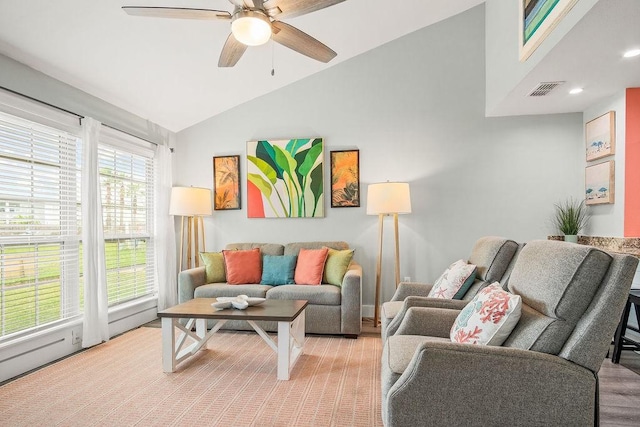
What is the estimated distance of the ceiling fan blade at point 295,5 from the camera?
2.10 metres

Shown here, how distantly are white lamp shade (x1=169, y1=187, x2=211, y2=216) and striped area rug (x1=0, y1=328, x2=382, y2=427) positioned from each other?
1594mm

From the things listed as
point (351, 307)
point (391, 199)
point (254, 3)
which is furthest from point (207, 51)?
point (351, 307)

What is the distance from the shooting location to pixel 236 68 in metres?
4.16

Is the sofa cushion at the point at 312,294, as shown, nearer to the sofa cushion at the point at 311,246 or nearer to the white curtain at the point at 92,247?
the sofa cushion at the point at 311,246

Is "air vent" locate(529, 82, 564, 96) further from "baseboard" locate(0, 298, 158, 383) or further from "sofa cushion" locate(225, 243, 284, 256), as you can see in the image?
"baseboard" locate(0, 298, 158, 383)

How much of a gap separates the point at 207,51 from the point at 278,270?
92.8 inches

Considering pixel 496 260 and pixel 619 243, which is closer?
pixel 496 260

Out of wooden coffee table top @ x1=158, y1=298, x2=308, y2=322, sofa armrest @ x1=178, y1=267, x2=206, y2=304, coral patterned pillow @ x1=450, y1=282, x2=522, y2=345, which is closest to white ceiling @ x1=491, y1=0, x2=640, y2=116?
coral patterned pillow @ x1=450, y1=282, x2=522, y2=345

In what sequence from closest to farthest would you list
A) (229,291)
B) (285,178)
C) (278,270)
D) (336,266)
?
1. (229,291)
2. (336,266)
3. (278,270)
4. (285,178)

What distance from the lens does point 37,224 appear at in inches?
124

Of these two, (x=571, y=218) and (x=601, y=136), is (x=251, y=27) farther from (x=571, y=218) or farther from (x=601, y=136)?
(x=571, y=218)

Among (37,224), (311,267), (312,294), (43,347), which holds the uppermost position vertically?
(37,224)

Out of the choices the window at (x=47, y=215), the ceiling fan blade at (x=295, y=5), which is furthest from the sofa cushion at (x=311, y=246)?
the ceiling fan blade at (x=295, y=5)

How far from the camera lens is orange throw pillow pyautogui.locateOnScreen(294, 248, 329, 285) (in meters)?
4.08
